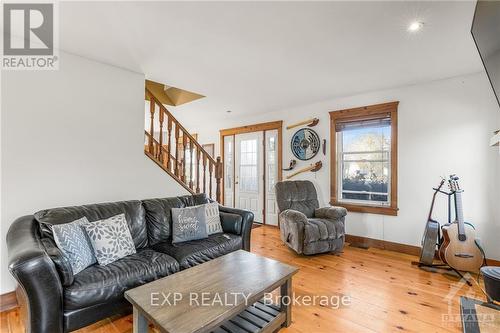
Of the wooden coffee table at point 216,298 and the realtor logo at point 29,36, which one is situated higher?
the realtor logo at point 29,36

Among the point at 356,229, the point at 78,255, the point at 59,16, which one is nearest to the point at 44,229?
the point at 78,255

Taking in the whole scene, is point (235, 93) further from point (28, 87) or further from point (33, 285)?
point (33, 285)

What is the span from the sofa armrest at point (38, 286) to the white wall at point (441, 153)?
3796mm

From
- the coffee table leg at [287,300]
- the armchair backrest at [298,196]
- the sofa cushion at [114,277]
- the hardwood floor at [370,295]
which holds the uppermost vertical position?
A: the armchair backrest at [298,196]

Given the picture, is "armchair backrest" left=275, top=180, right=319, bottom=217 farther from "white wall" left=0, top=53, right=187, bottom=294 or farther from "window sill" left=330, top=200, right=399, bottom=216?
"white wall" left=0, top=53, right=187, bottom=294

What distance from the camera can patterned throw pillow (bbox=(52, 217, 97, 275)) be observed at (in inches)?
68.4

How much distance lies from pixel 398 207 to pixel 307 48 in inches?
105

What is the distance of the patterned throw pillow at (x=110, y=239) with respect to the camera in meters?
1.93

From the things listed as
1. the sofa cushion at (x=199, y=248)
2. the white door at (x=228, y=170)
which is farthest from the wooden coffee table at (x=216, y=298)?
the white door at (x=228, y=170)

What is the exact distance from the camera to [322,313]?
79.4 inches

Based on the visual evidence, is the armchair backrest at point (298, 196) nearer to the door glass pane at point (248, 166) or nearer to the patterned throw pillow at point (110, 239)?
the door glass pane at point (248, 166)

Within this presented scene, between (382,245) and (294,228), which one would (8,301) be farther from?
(382,245)

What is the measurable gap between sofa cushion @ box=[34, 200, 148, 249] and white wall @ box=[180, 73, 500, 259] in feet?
10.4

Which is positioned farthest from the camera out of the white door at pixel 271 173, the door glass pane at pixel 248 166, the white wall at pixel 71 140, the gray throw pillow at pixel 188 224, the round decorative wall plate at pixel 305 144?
the door glass pane at pixel 248 166
